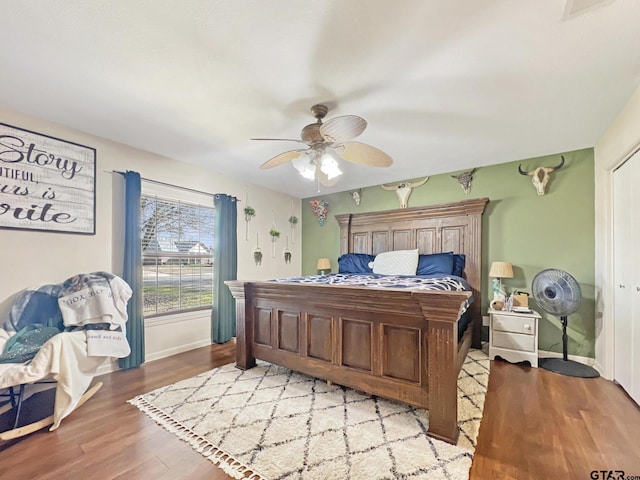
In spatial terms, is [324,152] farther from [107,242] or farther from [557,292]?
[557,292]

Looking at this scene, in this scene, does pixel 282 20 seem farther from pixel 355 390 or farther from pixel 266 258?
pixel 266 258

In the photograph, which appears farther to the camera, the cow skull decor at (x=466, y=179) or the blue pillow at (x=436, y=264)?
the cow skull decor at (x=466, y=179)

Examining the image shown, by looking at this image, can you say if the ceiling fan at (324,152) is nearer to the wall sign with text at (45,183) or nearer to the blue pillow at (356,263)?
the wall sign with text at (45,183)

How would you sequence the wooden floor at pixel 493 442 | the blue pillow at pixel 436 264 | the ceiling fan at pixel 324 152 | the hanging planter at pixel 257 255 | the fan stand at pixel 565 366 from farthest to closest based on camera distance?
the hanging planter at pixel 257 255, the blue pillow at pixel 436 264, the fan stand at pixel 565 366, the ceiling fan at pixel 324 152, the wooden floor at pixel 493 442

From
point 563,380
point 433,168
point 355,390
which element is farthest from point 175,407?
point 433,168

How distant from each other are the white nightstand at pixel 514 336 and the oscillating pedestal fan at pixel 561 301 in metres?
0.17

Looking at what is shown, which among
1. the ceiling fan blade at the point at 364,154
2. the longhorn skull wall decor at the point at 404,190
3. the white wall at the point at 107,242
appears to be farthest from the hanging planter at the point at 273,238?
the ceiling fan blade at the point at 364,154

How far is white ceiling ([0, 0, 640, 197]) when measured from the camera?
1377 millimetres

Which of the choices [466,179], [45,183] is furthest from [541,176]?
[45,183]

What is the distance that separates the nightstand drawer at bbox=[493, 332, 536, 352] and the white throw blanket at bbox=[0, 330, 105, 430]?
12.2 feet

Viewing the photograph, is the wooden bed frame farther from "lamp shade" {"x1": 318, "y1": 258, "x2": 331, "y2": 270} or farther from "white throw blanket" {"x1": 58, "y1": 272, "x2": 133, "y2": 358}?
"lamp shade" {"x1": 318, "y1": 258, "x2": 331, "y2": 270}

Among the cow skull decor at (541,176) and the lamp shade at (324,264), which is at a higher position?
the cow skull decor at (541,176)

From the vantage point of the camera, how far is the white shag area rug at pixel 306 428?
150 cm

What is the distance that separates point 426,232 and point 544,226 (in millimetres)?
1299
